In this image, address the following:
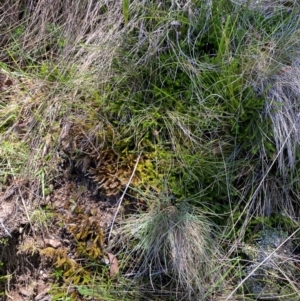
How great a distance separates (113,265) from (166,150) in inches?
22.0

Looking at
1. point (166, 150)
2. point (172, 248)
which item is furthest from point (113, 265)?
point (166, 150)

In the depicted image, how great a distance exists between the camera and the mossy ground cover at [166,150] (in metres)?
1.95

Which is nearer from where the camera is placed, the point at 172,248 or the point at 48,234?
the point at 172,248

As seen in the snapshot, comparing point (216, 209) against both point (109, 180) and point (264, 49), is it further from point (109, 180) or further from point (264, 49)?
point (264, 49)

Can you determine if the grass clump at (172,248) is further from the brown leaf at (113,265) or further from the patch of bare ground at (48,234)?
the patch of bare ground at (48,234)

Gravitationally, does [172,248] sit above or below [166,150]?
below

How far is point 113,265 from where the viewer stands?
1995mm

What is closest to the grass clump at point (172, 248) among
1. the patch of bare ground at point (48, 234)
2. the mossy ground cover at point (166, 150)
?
the mossy ground cover at point (166, 150)

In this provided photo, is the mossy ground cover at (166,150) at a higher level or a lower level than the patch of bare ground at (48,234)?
higher

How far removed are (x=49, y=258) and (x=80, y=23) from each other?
1185 mm

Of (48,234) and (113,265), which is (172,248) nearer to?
(113,265)

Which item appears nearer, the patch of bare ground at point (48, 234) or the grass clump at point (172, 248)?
the grass clump at point (172, 248)

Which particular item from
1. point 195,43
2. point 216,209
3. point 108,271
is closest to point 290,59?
point 195,43

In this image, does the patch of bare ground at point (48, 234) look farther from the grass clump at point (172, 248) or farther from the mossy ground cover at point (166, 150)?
the grass clump at point (172, 248)
